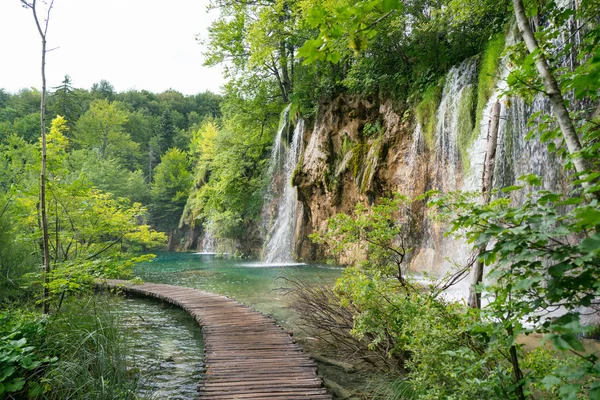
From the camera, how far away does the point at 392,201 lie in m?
4.35

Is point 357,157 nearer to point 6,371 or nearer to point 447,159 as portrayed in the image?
point 447,159

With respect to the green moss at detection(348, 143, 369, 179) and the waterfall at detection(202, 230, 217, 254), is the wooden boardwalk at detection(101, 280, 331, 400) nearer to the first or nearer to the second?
the green moss at detection(348, 143, 369, 179)

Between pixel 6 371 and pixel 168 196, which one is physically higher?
pixel 168 196

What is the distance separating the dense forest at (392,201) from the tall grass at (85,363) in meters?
0.03

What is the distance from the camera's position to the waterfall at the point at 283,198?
20.0 meters

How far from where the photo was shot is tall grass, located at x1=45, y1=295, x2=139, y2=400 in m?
3.55

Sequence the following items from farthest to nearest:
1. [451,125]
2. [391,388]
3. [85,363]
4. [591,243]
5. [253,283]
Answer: [253,283], [451,125], [391,388], [85,363], [591,243]

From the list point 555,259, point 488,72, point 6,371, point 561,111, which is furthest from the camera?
point 488,72

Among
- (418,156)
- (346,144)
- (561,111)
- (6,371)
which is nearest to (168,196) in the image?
(346,144)

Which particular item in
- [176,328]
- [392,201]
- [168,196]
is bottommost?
[176,328]

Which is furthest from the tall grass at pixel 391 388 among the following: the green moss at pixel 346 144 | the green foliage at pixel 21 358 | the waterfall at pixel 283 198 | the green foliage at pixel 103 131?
the green foliage at pixel 103 131

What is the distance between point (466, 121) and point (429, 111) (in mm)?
1907

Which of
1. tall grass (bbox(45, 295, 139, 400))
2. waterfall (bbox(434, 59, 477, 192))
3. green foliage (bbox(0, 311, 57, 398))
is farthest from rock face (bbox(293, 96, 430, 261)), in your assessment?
green foliage (bbox(0, 311, 57, 398))

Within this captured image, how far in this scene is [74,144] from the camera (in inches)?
1594
